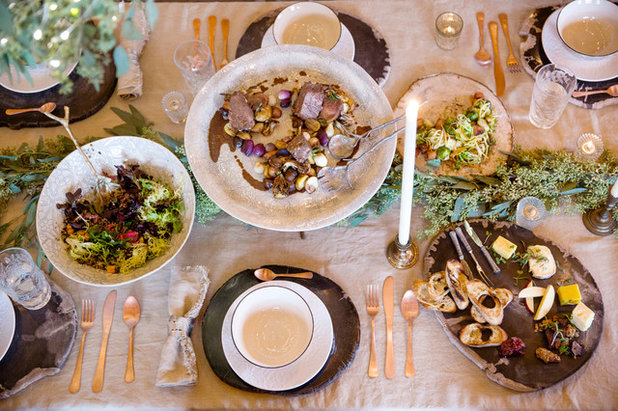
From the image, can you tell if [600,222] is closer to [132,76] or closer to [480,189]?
[480,189]

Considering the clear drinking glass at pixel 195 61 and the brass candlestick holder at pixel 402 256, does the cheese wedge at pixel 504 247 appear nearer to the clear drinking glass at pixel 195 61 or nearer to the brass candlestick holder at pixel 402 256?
the brass candlestick holder at pixel 402 256

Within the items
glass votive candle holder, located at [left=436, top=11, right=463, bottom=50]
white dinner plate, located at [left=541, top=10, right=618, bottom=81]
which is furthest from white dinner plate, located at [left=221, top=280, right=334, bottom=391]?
white dinner plate, located at [left=541, top=10, right=618, bottom=81]

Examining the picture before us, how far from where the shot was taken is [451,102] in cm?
179

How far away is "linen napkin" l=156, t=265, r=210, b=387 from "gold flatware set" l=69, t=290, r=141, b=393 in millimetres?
119

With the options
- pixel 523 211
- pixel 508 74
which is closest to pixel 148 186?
pixel 523 211

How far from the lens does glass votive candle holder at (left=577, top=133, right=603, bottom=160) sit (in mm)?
1685

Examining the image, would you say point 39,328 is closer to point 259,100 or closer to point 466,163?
point 259,100

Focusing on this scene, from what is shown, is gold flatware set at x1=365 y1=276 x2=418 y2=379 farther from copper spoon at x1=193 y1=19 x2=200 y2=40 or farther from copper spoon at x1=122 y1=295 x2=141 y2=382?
copper spoon at x1=193 y1=19 x2=200 y2=40

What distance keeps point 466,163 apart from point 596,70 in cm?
65

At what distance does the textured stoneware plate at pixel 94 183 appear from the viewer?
4.91ft

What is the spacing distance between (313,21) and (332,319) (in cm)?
119

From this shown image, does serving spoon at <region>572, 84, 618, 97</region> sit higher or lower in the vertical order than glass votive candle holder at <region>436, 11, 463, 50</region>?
lower

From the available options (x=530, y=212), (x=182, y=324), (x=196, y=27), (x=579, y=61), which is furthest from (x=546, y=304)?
(x=196, y=27)

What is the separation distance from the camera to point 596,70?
178 centimetres
